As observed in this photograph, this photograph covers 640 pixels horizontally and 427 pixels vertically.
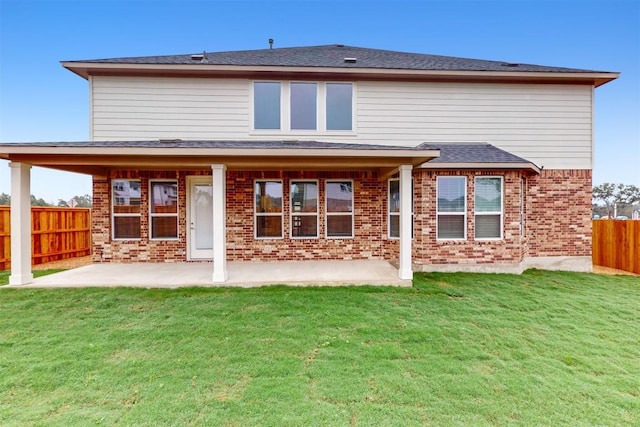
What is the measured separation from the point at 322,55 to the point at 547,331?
9.03 metres

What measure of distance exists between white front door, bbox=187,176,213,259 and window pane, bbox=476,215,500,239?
705 cm

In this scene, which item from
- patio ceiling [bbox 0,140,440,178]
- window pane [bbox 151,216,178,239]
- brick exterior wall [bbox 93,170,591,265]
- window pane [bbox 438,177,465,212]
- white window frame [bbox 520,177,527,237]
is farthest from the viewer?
window pane [bbox 151,216,178,239]

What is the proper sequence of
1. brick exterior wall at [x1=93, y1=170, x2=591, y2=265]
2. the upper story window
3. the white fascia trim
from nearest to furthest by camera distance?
the white fascia trim, brick exterior wall at [x1=93, y1=170, x2=591, y2=265], the upper story window

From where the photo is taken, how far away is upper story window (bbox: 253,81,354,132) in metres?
8.43

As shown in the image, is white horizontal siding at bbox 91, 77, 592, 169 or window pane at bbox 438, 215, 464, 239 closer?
window pane at bbox 438, 215, 464, 239

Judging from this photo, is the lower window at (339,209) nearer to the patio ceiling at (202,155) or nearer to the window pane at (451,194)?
the patio ceiling at (202,155)

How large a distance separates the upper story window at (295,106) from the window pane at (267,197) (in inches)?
59.9

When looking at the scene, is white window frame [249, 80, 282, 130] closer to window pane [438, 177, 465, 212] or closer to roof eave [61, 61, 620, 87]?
roof eave [61, 61, 620, 87]

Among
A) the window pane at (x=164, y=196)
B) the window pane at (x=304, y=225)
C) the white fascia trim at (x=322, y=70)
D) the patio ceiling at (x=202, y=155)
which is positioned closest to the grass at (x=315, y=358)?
the patio ceiling at (x=202, y=155)

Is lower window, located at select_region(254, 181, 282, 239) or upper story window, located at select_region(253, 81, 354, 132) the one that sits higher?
upper story window, located at select_region(253, 81, 354, 132)

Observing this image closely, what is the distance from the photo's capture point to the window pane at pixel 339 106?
8516mm

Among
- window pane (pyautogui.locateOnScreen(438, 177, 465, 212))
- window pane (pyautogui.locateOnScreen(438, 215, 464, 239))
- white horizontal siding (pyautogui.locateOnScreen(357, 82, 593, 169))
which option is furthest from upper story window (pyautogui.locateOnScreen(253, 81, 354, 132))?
window pane (pyautogui.locateOnScreen(438, 215, 464, 239))

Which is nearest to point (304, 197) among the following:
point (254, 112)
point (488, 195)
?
point (254, 112)

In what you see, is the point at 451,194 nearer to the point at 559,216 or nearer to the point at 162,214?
the point at 559,216
